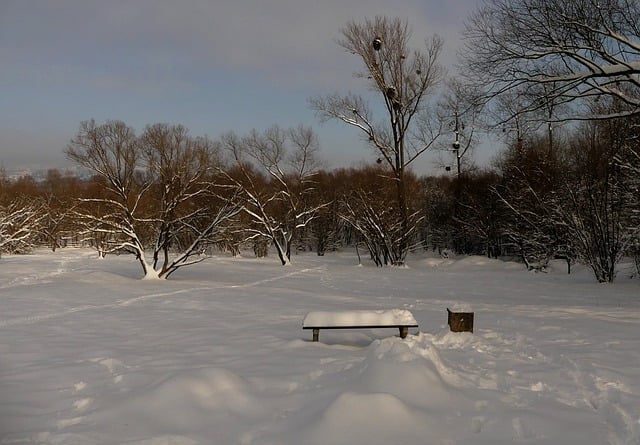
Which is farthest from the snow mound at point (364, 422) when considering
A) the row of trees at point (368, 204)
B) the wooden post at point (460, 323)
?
the row of trees at point (368, 204)

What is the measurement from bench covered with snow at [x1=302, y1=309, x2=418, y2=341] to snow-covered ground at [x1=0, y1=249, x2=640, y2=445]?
0.79 ft

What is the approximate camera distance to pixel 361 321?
21.4 feet

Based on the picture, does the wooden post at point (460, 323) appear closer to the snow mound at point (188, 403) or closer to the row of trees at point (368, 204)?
the snow mound at point (188, 403)

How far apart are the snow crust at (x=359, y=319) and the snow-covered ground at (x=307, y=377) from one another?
291mm

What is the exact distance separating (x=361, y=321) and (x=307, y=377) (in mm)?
1787

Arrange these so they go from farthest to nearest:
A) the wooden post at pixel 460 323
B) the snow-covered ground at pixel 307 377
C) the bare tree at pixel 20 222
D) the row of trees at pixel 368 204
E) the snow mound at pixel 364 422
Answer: the bare tree at pixel 20 222 < the row of trees at pixel 368 204 < the wooden post at pixel 460 323 < the snow-covered ground at pixel 307 377 < the snow mound at pixel 364 422

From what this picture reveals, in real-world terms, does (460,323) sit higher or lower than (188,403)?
higher

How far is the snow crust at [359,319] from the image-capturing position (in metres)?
6.49

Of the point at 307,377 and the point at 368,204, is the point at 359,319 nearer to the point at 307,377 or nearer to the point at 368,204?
the point at 307,377

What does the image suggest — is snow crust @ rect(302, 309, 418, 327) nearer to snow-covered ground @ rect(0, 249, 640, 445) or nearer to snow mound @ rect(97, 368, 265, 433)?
snow-covered ground @ rect(0, 249, 640, 445)

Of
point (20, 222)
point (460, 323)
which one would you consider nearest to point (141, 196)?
point (20, 222)

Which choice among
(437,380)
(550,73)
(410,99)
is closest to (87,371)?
(437,380)

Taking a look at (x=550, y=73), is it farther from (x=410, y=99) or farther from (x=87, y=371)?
(x=410, y=99)

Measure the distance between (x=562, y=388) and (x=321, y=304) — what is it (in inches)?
270
